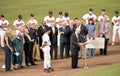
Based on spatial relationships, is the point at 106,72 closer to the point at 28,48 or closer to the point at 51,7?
the point at 28,48

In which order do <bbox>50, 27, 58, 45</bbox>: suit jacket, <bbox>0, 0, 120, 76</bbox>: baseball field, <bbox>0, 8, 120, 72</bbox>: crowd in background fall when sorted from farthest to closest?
<bbox>50, 27, 58, 45</bbox>: suit jacket < <bbox>0, 8, 120, 72</bbox>: crowd in background < <bbox>0, 0, 120, 76</bbox>: baseball field

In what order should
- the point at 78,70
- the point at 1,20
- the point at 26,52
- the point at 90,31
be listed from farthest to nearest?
the point at 1,20 → the point at 90,31 → the point at 26,52 → the point at 78,70

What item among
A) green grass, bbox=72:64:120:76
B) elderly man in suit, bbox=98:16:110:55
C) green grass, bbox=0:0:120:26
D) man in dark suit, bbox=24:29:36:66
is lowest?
green grass, bbox=72:64:120:76

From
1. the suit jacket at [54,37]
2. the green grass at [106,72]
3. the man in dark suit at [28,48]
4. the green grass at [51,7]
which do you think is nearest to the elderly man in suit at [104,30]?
the suit jacket at [54,37]

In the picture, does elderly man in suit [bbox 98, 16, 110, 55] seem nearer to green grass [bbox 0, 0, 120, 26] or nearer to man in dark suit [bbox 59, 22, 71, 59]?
man in dark suit [bbox 59, 22, 71, 59]

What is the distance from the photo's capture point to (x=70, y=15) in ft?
114

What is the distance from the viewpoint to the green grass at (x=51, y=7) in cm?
3503

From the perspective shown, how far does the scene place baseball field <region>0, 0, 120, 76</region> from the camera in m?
19.0

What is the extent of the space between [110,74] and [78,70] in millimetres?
2120

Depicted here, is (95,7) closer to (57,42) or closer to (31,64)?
(57,42)

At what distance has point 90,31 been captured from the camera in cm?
2252

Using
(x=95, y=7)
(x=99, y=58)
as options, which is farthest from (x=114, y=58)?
(x=95, y=7)

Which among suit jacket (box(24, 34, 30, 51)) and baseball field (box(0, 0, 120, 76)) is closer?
baseball field (box(0, 0, 120, 76))

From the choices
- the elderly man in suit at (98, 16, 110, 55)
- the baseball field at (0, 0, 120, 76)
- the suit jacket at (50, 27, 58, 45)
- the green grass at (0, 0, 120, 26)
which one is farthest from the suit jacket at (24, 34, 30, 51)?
the green grass at (0, 0, 120, 26)
